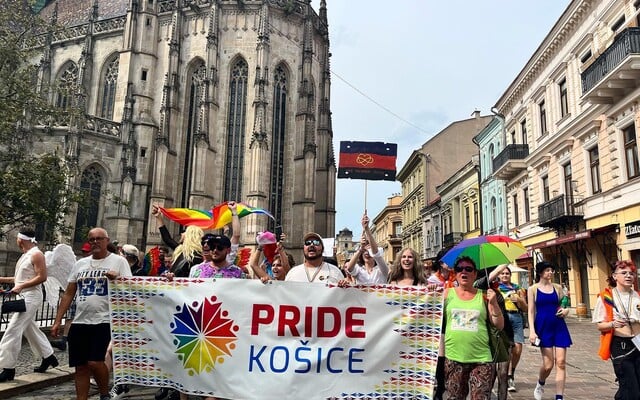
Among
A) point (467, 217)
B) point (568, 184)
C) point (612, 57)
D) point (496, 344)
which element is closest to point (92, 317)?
point (496, 344)

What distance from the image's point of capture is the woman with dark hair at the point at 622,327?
462 centimetres

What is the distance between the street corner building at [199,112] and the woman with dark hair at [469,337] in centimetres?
2634

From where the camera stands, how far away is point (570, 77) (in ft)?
61.2

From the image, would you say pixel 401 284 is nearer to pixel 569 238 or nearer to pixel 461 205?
pixel 569 238

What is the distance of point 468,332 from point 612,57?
1409 centimetres

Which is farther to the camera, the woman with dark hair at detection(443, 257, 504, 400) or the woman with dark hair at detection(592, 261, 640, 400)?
the woman with dark hair at detection(592, 261, 640, 400)

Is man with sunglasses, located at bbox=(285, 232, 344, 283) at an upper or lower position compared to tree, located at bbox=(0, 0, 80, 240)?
lower

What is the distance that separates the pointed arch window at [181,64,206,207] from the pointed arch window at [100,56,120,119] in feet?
20.2

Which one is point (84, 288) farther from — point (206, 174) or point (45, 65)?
point (45, 65)

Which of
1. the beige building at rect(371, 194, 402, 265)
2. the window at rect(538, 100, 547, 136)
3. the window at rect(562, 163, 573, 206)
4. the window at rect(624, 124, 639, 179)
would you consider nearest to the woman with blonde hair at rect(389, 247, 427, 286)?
the window at rect(624, 124, 639, 179)

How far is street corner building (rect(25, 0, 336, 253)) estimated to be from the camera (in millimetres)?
30750

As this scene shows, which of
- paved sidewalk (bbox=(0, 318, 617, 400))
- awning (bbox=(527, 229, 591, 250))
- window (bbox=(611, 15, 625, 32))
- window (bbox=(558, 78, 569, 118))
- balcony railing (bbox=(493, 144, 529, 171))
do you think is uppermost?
window (bbox=(611, 15, 625, 32))

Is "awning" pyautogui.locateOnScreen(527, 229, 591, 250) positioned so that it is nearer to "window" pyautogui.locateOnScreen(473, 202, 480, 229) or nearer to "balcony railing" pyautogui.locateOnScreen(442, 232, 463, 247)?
"window" pyautogui.locateOnScreen(473, 202, 480, 229)

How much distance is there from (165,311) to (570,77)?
19193 millimetres
